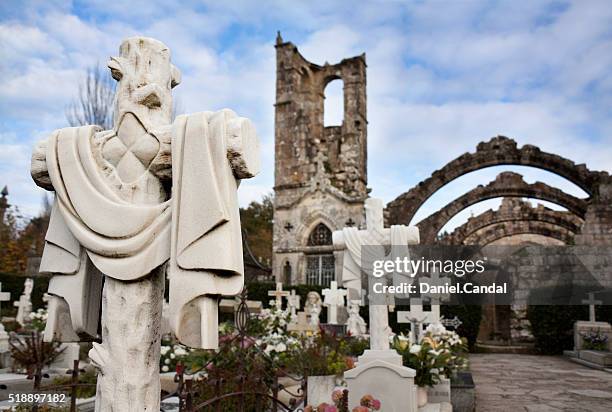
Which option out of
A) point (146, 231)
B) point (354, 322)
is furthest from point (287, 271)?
point (146, 231)

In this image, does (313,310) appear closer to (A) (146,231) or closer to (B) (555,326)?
(B) (555,326)

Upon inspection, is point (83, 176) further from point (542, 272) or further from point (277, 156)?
point (277, 156)

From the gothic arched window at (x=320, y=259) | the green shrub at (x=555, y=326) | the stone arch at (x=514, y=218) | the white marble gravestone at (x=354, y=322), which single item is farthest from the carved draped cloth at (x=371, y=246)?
the stone arch at (x=514, y=218)

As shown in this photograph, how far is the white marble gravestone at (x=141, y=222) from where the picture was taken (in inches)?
78.3

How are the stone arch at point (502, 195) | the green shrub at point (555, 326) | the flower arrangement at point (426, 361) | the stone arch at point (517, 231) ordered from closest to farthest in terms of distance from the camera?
the flower arrangement at point (426, 361) → the green shrub at point (555, 326) → the stone arch at point (502, 195) → the stone arch at point (517, 231)

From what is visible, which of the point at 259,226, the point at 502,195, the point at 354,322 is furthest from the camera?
the point at 259,226

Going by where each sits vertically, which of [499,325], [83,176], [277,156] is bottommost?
[499,325]

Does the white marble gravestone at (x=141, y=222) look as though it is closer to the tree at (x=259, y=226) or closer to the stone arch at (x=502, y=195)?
the stone arch at (x=502, y=195)

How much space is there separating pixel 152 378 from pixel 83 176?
0.90 meters

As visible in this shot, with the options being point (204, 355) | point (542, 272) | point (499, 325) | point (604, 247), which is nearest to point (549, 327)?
point (542, 272)

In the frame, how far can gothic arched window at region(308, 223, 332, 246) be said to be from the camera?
81.1 ft

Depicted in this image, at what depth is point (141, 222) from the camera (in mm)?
2113

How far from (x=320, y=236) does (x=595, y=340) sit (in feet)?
45.9

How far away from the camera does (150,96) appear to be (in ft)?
7.46
